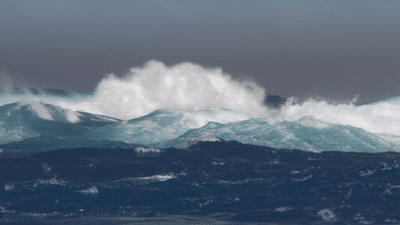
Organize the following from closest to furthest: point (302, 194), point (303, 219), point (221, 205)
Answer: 1. point (303, 219)
2. point (221, 205)
3. point (302, 194)

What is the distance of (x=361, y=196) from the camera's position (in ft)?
633

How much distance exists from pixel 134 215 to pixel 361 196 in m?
65.1

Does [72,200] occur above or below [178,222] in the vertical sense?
above

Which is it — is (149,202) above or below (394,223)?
above

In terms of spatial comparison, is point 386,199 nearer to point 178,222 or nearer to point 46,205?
point 178,222

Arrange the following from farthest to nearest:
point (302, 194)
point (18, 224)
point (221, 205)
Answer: point (302, 194) → point (221, 205) → point (18, 224)

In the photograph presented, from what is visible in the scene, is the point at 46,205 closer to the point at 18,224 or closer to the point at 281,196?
the point at 18,224

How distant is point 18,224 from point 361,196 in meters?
93.3

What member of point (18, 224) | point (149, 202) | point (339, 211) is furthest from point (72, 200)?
point (339, 211)

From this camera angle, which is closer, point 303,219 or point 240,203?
point 303,219

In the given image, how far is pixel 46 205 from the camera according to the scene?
603 feet

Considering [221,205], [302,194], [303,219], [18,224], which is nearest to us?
[18,224]

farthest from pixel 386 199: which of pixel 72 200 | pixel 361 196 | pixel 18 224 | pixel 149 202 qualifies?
pixel 18 224

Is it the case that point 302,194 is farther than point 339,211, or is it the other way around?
point 302,194
